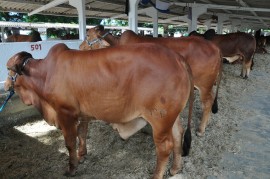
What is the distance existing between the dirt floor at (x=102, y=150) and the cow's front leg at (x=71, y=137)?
0.11 metres

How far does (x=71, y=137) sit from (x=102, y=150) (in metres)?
0.89

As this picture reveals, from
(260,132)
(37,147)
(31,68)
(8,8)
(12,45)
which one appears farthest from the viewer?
(8,8)

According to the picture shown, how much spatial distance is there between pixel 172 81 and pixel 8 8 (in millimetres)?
12475

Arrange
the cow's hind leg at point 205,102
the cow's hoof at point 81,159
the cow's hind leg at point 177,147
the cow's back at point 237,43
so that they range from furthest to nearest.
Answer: the cow's back at point 237,43, the cow's hind leg at point 205,102, the cow's hoof at point 81,159, the cow's hind leg at point 177,147

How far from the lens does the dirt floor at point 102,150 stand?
10.4 ft

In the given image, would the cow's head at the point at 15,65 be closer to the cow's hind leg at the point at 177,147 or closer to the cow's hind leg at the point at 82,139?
the cow's hind leg at the point at 82,139

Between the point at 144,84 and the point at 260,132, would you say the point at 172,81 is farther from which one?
the point at 260,132

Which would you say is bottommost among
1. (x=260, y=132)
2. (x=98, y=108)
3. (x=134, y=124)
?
(x=260, y=132)

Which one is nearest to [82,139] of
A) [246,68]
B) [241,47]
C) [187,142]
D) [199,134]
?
[187,142]

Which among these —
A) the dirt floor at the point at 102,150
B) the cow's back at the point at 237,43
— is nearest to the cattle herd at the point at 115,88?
the dirt floor at the point at 102,150

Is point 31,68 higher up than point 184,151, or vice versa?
point 31,68

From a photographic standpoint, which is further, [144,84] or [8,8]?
[8,8]

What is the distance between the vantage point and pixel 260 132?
434 centimetres

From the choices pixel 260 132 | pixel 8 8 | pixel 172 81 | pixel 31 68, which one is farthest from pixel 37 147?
pixel 8 8
